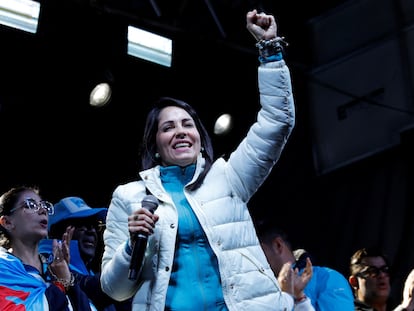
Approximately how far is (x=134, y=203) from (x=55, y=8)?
359 cm

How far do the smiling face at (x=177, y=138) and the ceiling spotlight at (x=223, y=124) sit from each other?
4399 mm

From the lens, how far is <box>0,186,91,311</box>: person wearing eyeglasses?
9.75 ft

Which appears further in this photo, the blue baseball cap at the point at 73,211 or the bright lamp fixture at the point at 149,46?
the bright lamp fixture at the point at 149,46

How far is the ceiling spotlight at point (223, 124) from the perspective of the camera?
6.57 meters

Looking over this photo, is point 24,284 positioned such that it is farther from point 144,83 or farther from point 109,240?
point 144,83

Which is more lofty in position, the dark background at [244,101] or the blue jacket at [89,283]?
the dark background at [244,101]

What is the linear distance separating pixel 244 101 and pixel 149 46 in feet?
4.91

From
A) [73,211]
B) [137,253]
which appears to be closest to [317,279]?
[73,211]

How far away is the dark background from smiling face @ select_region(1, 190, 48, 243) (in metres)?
2.19

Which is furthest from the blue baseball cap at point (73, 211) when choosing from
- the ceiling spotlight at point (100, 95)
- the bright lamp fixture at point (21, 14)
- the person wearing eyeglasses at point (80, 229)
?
the ceiling spotlight at point (100, 95)

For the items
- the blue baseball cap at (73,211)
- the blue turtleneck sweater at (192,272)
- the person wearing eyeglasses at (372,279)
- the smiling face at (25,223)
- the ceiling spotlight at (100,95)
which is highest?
the ceiling spotlight at (100,95)

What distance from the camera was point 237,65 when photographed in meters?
6.39

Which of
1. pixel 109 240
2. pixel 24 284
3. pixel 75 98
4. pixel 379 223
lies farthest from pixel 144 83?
pixel 109 240

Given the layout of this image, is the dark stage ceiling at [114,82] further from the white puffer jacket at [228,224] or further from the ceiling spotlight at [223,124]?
the white puffer jacket at [228,224]
